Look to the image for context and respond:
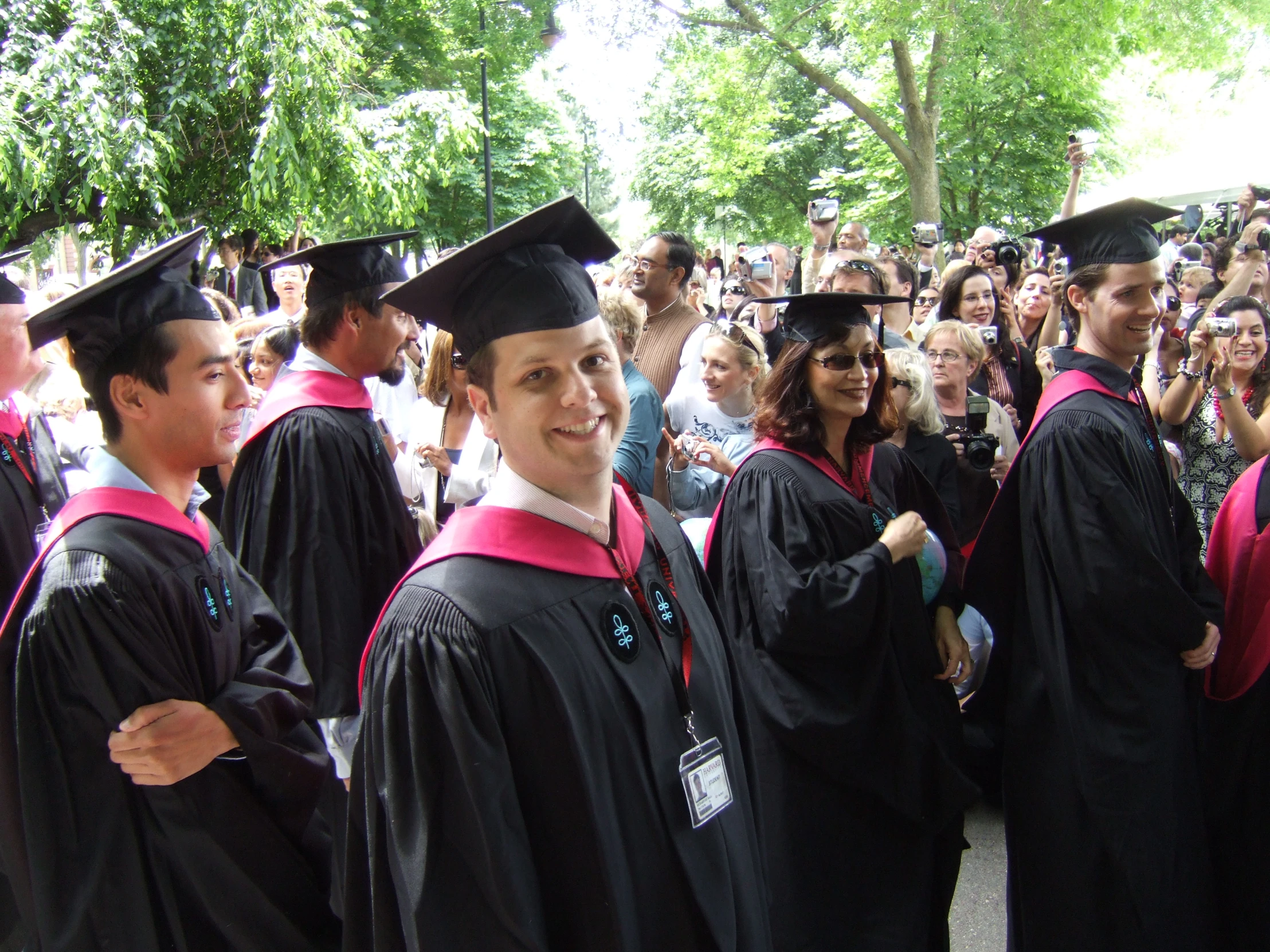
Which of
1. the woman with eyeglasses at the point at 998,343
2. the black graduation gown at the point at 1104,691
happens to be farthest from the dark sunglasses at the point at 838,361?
the woman with eyeglasses at the point at 998,343

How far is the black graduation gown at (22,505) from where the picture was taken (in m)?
2.69

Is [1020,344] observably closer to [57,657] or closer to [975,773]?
[975,773]

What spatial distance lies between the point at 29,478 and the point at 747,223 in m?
26.7

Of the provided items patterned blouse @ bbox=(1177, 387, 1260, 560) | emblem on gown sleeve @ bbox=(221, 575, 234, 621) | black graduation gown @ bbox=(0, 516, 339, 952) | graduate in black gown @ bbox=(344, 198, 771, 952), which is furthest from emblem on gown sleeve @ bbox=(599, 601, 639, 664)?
patterned blouse @ bbox=(1177, 387, 1260, 560)

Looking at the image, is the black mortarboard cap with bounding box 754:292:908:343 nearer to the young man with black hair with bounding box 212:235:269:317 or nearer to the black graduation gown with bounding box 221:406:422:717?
the black graduation gown with bounding box 221:406:422:717

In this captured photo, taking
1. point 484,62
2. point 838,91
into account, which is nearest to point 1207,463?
point 838,91

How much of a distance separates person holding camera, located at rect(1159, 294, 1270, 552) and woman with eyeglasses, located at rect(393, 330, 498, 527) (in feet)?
10.3

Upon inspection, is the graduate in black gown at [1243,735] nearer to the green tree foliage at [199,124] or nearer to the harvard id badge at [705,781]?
the harvard id badge at [705,781]

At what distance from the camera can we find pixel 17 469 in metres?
2.87

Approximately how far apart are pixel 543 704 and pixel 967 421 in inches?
128

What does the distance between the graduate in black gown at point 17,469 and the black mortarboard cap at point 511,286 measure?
166 cm

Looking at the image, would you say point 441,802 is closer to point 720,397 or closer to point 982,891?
point 982,891

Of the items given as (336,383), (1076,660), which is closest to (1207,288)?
(1076,660)

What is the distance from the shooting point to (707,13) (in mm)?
16625
